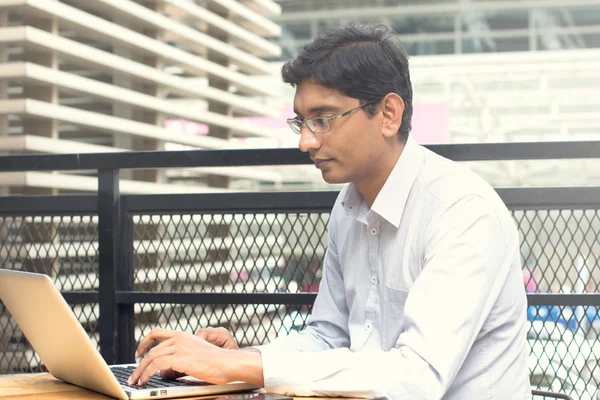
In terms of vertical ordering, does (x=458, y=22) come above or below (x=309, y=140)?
above

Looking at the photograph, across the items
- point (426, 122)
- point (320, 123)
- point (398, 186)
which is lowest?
point (398, 186)

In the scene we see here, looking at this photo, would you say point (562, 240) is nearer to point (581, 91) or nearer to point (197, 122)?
point (197, 122)

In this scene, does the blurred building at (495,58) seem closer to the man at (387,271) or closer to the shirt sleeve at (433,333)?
the man at (387,271)

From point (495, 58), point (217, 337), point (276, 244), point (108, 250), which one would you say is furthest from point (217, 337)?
point (495, 58)

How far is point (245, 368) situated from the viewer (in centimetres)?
126

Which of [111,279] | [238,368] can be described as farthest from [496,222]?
[111,279]

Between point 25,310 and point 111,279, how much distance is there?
887 millimetres

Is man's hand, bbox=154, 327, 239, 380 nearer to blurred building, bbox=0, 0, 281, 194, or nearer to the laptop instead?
the laptop

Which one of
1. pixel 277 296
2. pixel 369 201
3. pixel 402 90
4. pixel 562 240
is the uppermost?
pixel 402 90

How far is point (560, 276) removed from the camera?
212 cm

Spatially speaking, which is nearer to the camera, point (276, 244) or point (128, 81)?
point (276, 244)

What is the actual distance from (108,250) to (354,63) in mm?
1035

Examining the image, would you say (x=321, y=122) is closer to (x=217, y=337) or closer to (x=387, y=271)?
(x=387, y=271)

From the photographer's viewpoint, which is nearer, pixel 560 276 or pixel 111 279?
pixel 560 276
